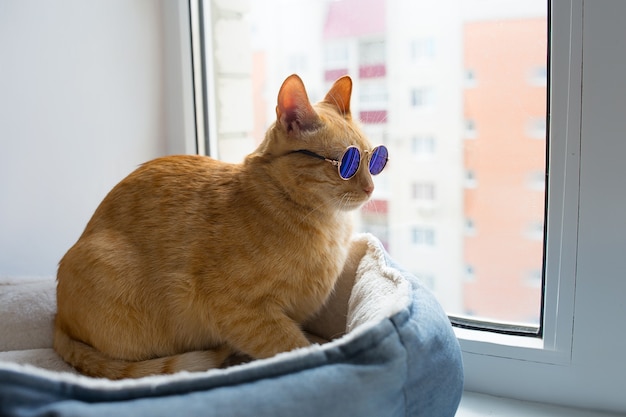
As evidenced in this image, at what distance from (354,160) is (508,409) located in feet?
2.12

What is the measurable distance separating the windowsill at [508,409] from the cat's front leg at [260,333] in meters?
0.42

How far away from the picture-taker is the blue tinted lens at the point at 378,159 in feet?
3.45

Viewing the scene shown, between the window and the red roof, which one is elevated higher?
the red roof

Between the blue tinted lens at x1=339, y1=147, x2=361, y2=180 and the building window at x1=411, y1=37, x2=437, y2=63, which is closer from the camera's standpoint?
the blue tinted lens at x1=339, y1=147, x2=361, y2=180

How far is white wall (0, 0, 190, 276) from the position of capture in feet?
4.32

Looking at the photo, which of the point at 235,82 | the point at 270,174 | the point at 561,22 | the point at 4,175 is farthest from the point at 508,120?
the point at 4,175

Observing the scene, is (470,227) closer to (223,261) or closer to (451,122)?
(451,122)

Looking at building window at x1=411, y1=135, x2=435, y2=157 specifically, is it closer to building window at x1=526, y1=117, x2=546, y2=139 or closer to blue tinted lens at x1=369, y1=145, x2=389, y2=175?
building window at x1=526, y1=117, x2=546, y2=139

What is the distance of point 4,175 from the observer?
130 cm

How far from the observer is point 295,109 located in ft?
3.47

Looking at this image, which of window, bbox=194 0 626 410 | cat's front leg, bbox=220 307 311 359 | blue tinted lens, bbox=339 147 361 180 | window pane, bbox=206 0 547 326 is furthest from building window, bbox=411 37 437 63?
cat's front leg, bbox=220 307 311 359

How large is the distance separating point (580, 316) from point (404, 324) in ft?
1.69

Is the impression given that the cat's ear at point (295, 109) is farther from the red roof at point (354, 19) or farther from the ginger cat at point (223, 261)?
the red roof at point (354, 19)

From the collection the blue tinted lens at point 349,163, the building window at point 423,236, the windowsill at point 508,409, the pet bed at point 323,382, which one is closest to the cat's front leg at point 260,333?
the pet bed at point 323,382
